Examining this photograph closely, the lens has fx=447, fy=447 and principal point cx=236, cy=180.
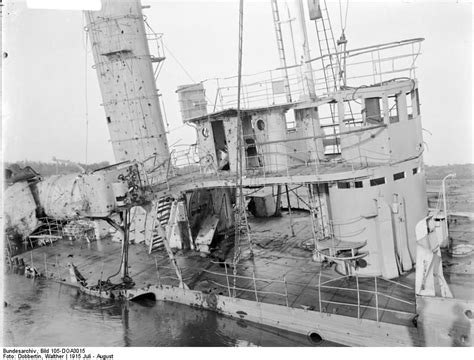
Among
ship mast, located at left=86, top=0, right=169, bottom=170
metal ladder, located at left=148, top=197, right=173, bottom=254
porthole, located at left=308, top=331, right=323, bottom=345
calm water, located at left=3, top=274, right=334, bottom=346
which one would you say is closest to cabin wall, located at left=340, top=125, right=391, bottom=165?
porthole, located at left=308, top=331, right=323, bottom=345

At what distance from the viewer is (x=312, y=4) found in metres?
12.2

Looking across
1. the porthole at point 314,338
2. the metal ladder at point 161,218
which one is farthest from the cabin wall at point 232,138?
the porthole at point 314,338

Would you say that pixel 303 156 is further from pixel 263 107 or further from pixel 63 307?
pixel 63 307

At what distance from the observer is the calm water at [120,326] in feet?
35.3

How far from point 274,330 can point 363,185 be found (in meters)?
4.18

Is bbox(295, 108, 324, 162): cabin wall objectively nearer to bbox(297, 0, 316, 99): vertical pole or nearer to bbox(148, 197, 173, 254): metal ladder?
bbox(297, 0, 316, 99): vertical pole

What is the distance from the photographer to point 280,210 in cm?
1969

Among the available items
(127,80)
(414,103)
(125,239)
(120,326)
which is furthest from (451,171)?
(120,326)

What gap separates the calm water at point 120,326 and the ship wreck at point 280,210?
1.09 ft

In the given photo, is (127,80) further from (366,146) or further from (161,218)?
(366,146)

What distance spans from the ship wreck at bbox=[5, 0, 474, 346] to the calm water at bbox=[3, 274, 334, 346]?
0.33 m

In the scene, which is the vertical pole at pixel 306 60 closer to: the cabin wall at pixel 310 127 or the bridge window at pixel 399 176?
the cabin wall at pixel 310 127

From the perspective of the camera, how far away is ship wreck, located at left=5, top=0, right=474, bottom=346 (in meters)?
9.98

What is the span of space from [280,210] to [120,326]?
9.47m
